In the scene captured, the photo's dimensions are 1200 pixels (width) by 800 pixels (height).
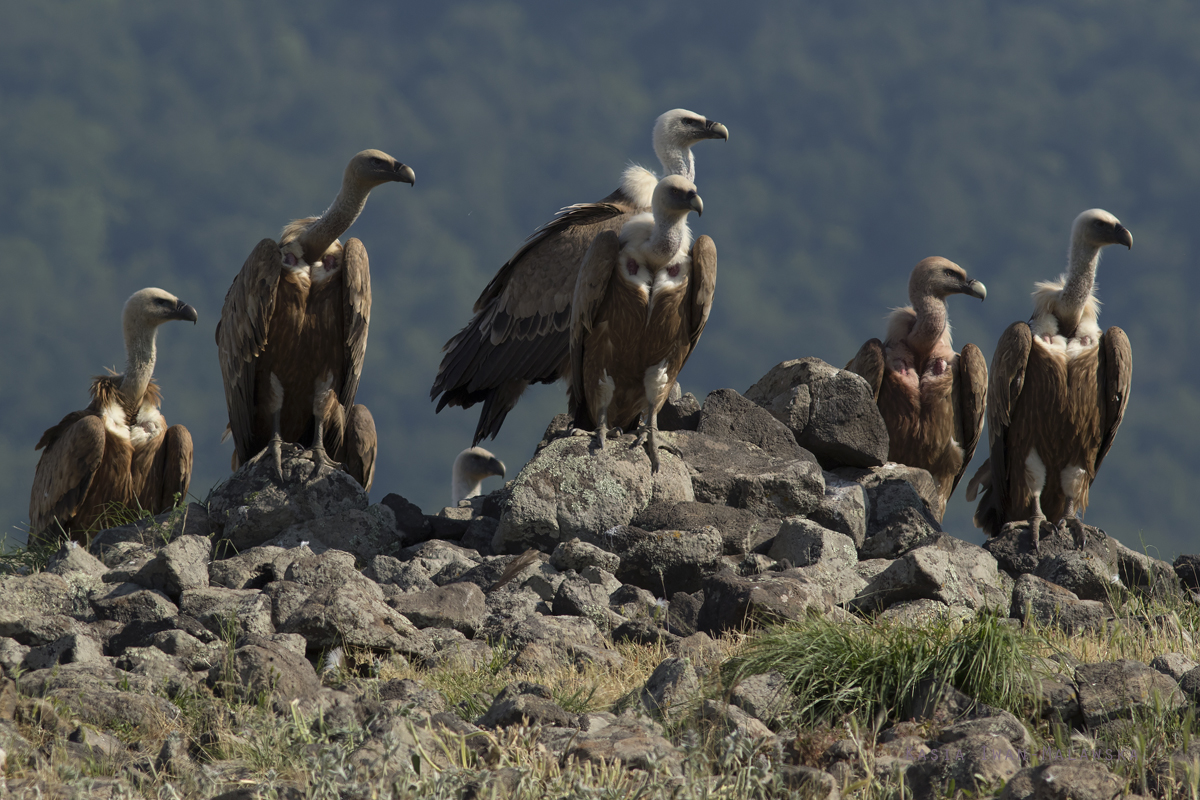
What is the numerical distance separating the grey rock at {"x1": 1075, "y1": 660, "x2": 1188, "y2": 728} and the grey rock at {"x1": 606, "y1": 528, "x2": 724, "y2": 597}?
246 centimetres

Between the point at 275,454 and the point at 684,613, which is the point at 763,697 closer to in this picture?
the point at 684,613

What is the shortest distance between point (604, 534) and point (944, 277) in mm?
4875

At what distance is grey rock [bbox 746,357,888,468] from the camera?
9258 mm

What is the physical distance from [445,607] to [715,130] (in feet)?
22.2

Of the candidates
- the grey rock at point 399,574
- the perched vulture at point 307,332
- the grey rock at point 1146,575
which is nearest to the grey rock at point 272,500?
the perched vulture at point 307,332

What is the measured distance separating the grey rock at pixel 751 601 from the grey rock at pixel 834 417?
3515mm

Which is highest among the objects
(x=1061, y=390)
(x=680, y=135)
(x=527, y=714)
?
(x=680, y=135)

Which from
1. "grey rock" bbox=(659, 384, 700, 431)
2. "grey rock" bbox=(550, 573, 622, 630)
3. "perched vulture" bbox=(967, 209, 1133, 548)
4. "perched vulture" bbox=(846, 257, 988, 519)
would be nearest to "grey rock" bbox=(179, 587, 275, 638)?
"grey rock" bbox=(550, 573, 622, 630)

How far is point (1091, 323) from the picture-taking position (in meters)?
8.80

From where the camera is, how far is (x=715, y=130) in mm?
11258

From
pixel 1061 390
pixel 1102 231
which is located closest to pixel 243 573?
pixel 1061 390

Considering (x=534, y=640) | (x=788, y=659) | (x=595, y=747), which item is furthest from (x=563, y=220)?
(x=595, y=747)

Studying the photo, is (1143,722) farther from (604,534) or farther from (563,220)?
(563,220)

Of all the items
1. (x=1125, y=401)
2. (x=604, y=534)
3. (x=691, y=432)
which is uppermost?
(x=1125, y=401)
